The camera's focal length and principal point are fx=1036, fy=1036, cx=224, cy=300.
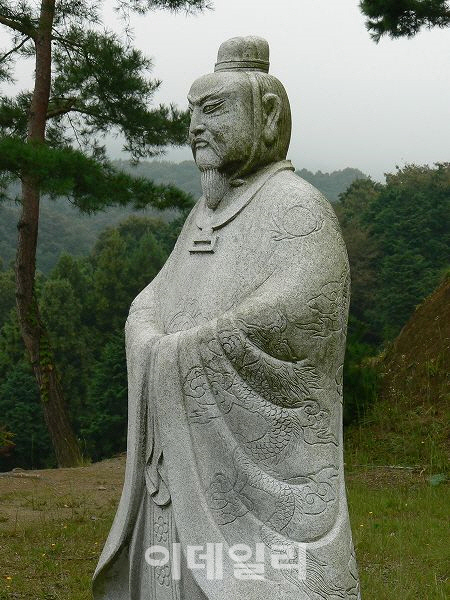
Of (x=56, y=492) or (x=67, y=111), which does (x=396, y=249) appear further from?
(x=56, y=492)

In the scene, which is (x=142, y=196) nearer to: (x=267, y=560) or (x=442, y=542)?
(x=442, y=542)

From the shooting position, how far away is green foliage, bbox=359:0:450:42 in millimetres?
11141

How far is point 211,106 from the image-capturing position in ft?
10.6

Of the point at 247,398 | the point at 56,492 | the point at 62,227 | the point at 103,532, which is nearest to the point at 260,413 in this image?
the point at 247,398

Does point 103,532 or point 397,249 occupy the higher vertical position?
point 397,249

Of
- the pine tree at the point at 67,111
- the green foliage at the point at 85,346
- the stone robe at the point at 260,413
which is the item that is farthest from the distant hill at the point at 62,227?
the stone robe at the point at 260,413

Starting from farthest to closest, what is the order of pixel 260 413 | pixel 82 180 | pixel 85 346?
pixel 85 346 → pixel 82 180 → pixel 260 413

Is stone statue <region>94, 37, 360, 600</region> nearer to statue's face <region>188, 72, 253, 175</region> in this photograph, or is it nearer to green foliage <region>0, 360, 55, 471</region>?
statue's face <region>188, 72, 253, 175</region>

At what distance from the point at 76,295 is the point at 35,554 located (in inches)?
705

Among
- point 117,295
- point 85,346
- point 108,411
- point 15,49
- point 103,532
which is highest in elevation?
point 15,49

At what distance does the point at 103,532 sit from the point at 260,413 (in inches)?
180

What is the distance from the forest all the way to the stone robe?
12926 mm

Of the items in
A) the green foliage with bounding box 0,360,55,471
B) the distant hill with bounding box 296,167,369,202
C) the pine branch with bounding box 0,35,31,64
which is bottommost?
the green foliage with bounding box 0,360,55,471

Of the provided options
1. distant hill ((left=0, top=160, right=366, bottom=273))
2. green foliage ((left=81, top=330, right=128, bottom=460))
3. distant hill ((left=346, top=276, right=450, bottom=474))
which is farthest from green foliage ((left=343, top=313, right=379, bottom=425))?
distant hill ((left=0, top=160, right=366, bottom=273))
